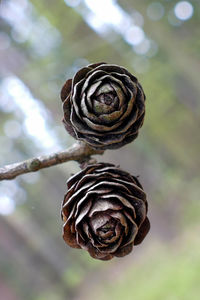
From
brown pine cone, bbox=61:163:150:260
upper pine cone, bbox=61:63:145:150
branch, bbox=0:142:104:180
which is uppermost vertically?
upper pine cone, bbox=61:63:145:150

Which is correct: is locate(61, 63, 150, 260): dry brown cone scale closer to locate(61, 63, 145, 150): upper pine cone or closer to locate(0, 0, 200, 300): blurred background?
locate(61, 63, 145, 150): upper pine cone

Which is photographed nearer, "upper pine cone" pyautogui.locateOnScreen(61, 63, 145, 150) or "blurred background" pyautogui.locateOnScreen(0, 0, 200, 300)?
"upper pine cone" pyautogui.locateOnScreen(61, 63, 145, 150)

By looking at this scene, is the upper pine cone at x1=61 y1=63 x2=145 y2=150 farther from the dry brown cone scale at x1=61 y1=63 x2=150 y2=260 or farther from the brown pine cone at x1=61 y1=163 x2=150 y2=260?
the brown pine cone at x1=61 y1=163 x2=150 y2=260

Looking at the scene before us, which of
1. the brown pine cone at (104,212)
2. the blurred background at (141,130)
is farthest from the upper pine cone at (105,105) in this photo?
the blurred background at (141,130)

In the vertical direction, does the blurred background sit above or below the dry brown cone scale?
above

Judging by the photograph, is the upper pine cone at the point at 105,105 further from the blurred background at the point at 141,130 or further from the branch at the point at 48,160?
the blurred background at the point at 141,130

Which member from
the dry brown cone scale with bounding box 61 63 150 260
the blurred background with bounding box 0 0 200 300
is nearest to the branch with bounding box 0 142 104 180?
the dry brown cone scale with bounding box 61 63 150 260
